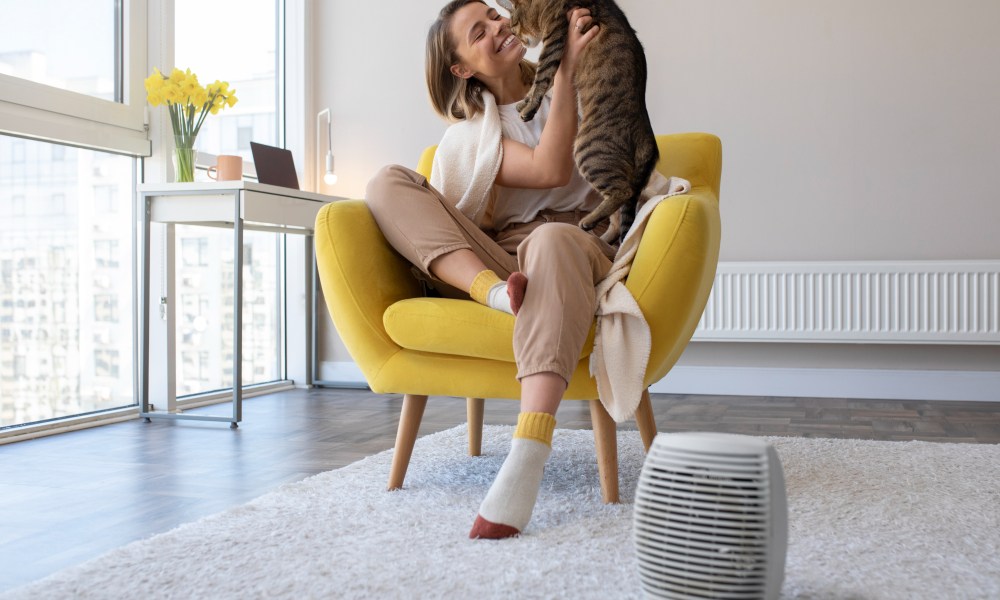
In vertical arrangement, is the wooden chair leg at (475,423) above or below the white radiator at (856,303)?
below

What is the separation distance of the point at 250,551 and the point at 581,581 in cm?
51

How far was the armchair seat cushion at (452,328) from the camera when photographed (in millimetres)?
1578

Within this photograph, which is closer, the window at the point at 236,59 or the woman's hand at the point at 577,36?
the woman's hand at the point at 577,36

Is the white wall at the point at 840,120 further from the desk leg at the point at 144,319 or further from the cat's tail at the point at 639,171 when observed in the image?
the desk leg at the point at 144,319

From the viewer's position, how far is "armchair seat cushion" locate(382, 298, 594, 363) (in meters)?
1.58

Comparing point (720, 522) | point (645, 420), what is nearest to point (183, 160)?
point (645, 420)

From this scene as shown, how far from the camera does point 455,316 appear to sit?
1614 millimetres

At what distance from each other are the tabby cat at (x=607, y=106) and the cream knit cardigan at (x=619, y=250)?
6 centimetres

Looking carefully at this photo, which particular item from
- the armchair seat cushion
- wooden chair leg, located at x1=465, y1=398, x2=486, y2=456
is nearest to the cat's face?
the armchair seat cushion

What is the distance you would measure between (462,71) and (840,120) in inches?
82.5

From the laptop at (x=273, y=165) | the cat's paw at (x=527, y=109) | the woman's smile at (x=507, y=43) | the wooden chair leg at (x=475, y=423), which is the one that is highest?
the woman's smile at (x=507, y=43)

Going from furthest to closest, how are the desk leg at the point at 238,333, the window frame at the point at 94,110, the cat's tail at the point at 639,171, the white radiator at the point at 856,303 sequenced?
the white radiator at the point at 856,303, the desk leg at the point at 238,333, the window frame at the point at 94,110, the cat's tail at the point at 639,171

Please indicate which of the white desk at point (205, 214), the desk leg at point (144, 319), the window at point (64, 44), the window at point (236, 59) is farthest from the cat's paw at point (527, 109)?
the window at point (236, 59)

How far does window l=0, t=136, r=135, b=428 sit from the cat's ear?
58.4 inches
